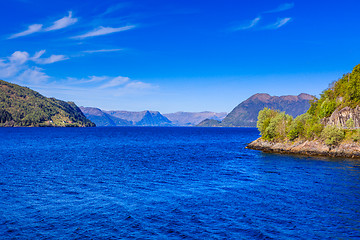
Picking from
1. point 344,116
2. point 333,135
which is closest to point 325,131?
point 333,135

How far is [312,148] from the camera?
333ft

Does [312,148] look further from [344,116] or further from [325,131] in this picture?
[344,116]

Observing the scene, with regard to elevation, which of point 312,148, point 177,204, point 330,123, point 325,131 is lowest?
point 177,204

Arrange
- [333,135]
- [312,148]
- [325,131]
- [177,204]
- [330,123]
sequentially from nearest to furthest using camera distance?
1. [177,204]
2. [333,135]
3. [325,131]
4. [312,148]
5. [330,123]

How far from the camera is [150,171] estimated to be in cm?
6625

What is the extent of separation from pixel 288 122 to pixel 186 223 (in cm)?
10394

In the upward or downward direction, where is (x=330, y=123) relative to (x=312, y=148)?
upward

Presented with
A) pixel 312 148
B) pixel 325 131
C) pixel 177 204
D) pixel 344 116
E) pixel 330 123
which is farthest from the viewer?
pixel 330 123

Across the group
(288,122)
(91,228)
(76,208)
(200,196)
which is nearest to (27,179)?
(76,208)

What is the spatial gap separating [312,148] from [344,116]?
23.0 meters

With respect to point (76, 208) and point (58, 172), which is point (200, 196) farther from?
point (58, 172)

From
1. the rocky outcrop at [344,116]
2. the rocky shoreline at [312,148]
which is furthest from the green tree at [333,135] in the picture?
the rocky outcrop at [344,116]

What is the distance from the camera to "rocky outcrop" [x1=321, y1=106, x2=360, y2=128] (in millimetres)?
105312

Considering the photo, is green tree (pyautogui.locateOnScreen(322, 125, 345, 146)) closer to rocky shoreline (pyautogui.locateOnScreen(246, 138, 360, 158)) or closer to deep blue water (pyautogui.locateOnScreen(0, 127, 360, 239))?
rocky shoreline (pyautogui.locateOnScreen(246, 138, 360, 158))
